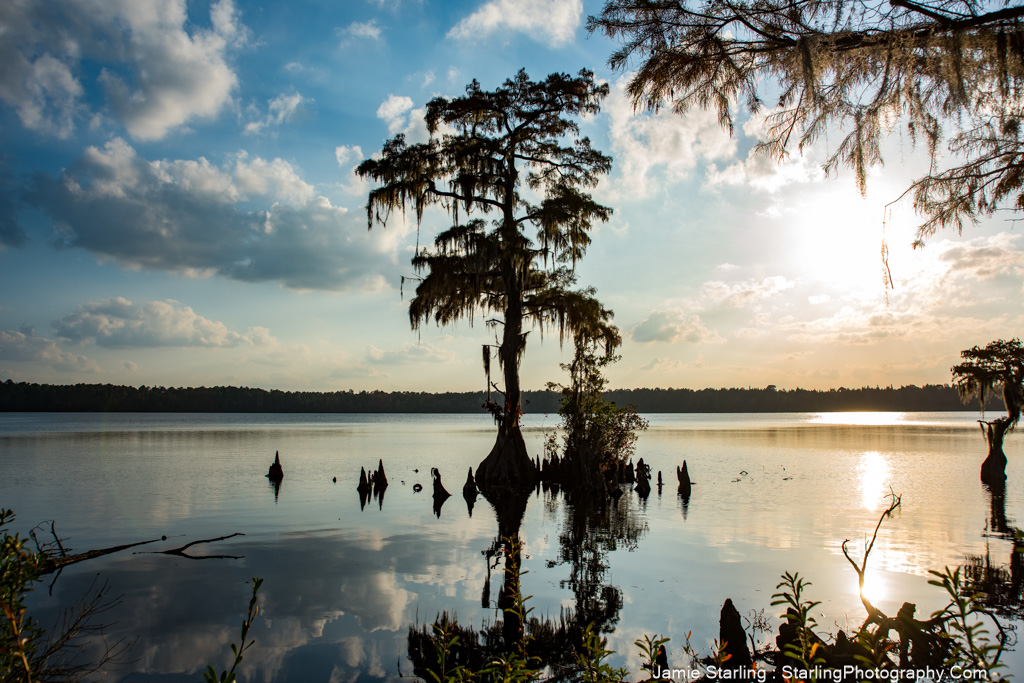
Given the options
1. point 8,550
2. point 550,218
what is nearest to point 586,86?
point 550,218

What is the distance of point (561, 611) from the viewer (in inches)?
340

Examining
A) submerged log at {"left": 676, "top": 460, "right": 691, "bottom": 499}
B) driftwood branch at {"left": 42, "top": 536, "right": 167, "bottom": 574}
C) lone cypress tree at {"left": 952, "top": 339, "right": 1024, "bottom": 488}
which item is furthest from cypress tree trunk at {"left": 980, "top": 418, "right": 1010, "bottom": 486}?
driftwood branch at {"left": 42, "top": 536, "right": 167, "bottom": 574}

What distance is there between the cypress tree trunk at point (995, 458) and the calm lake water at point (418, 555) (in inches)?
34.7

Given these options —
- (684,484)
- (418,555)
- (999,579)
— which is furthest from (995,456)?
(418,555)

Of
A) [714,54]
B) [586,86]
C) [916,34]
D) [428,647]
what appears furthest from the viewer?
[586,86]

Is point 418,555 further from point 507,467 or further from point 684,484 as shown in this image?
point 684,484

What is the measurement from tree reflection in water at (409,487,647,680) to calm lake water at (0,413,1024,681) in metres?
0.12

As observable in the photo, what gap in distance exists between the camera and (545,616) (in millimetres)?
8438

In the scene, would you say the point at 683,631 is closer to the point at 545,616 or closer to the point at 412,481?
the point at 545,616

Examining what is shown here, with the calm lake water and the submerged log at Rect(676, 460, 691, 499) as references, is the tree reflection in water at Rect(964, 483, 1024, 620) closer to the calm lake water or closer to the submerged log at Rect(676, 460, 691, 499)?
the calm lake water

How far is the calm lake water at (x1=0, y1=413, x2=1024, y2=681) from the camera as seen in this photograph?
26.2 ft

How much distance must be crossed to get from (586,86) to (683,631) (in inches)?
685

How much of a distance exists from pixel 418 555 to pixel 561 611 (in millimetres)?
4772

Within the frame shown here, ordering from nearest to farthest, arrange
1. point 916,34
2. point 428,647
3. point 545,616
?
point 916,34
point 428,647
point 545,616
